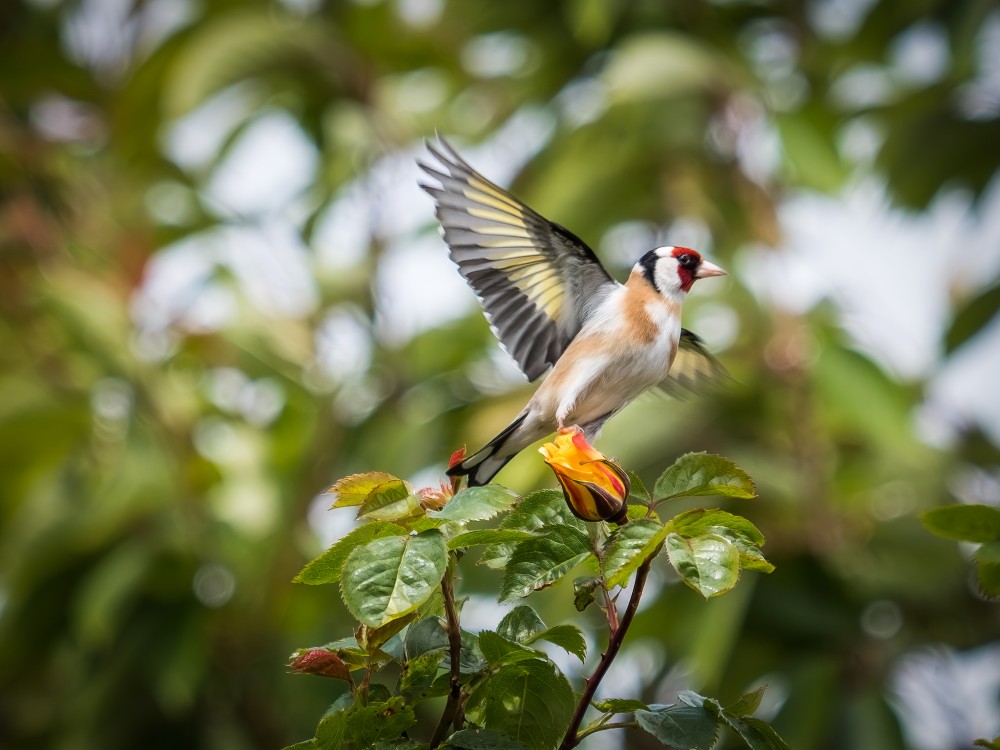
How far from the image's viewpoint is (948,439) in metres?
4.68

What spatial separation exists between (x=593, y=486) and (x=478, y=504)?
12 centimetres

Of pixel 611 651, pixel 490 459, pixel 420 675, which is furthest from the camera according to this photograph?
pixel 490 459

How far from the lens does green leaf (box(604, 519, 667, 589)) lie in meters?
1.17

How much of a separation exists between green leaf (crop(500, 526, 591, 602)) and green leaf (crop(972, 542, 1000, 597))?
0.49 metres

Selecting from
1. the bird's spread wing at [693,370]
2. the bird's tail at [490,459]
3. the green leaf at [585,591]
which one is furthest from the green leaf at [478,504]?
the bird's spread wing at [693,370]

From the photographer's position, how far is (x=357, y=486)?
128 centimetres

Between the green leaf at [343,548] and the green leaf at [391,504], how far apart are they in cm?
2

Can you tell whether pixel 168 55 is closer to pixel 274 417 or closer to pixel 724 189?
pixel 274 417

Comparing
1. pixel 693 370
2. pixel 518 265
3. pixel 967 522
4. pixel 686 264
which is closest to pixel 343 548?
pixel 967 522

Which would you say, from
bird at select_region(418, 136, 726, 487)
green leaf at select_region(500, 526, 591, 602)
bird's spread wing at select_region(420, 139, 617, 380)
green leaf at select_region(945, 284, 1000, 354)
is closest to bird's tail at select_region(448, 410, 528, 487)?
bird at select_region(418, 136, 726, 487)

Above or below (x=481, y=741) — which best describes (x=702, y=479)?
above

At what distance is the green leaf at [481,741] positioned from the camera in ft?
3.87

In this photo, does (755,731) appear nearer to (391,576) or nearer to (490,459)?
(391,576)

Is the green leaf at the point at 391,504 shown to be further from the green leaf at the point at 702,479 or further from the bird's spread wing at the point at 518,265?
the bird's spread wing at the point at 518,265
